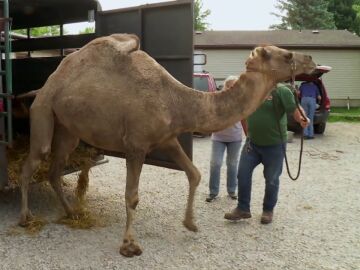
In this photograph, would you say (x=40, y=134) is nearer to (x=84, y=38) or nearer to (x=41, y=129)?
(x=41, y=129)

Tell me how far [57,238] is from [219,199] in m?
2.61

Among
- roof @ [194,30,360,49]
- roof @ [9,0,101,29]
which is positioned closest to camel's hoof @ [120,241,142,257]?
roof @ [9,0,101,29]

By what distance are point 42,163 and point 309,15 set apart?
39408 millimetres

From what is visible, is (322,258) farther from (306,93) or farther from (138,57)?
(306,93)

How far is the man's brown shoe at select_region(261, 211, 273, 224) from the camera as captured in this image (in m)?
5.75

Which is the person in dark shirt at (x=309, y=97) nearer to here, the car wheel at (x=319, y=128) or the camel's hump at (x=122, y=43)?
the car wheel at (x=319, y=128)

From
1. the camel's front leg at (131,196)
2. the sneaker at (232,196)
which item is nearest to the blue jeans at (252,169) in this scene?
the sneaker at (232,196)

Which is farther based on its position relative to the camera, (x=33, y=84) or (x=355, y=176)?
(x=355, y=176)

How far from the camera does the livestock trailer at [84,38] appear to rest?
16.7 ft

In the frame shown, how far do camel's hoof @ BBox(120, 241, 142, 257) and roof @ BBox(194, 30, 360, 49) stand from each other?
77.0 ft

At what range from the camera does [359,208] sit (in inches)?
259

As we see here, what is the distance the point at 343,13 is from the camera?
42.8m

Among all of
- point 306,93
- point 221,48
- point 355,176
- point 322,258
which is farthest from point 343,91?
point 322,258

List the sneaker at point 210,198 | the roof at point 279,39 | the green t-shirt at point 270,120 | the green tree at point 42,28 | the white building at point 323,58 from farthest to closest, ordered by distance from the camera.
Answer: the roof at point 279,39 → the white building at point 323,58 → the green tree at point 42,28 → the sneaker at point 210,198 → the green t-shirt at point 270,120
